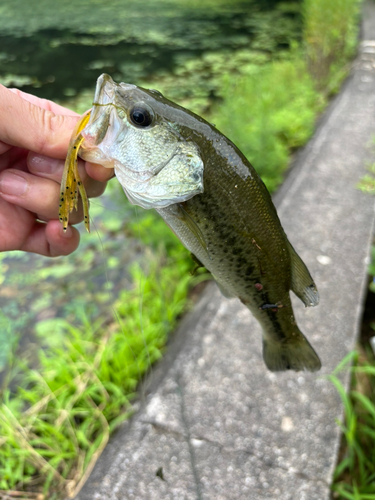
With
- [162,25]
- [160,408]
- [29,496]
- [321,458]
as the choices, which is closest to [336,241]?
[321,458]

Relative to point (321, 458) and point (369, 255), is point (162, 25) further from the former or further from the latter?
point (321, 458)

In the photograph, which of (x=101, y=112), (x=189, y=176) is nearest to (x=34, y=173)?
(x=101, y=112)

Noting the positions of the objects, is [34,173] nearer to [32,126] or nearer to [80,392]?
[32,126]

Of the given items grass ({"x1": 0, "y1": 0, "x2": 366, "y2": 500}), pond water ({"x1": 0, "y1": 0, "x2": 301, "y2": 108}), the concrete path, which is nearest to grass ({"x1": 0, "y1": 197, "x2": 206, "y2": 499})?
grass ({"x1": 0, "y1": 0, "x2": 366, "y2": 500})

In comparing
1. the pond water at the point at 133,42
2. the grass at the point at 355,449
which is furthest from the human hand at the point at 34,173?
the pond water at the point at 133,42

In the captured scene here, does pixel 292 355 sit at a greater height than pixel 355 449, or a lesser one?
greater

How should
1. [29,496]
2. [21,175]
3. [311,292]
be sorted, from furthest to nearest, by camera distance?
[29,496]
[21,175]
[311,292]

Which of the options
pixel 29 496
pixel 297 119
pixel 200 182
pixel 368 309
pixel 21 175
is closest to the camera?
pixel 200 182
